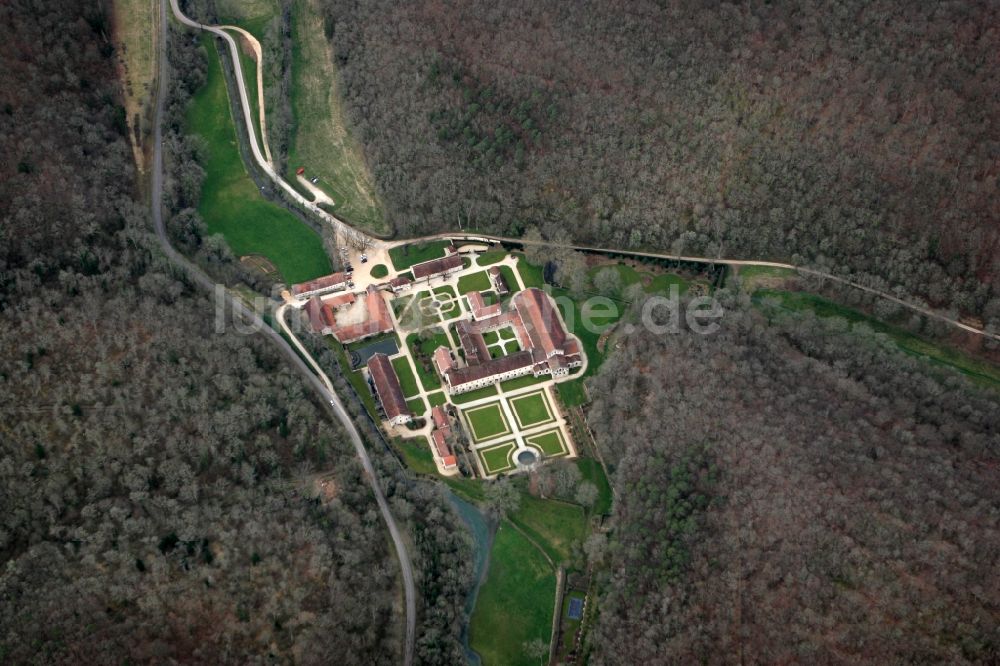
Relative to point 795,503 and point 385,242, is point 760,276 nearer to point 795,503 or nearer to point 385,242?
point 795,503

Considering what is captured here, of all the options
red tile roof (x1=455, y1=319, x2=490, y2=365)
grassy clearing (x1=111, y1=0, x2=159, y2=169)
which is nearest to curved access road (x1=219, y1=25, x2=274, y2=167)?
grassy clearing (x1=111, y1=0, x2=159, y2=169)

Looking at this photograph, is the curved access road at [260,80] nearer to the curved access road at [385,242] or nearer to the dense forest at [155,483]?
the curved access road at [385,242]

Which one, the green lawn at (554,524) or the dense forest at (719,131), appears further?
the dense forest at (719,131)

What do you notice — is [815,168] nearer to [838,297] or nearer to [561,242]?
[838,297]

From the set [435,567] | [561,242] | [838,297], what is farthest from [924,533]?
[561,242]

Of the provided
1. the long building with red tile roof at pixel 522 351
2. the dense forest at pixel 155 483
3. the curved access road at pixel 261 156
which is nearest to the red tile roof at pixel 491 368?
the long building with red tile roof at pixel 522 351
